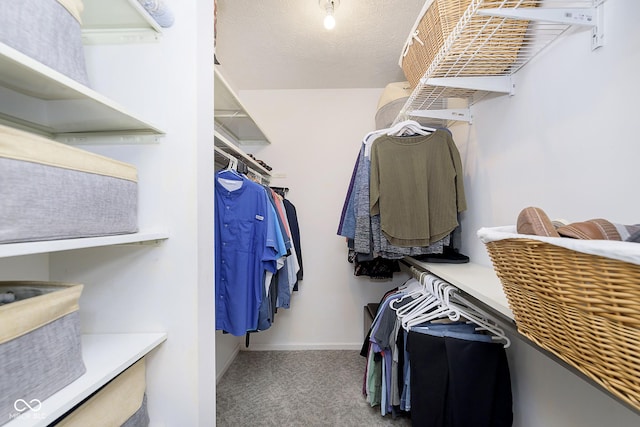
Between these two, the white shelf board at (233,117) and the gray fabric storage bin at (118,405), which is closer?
the gray fabric storage bin at (118,405)

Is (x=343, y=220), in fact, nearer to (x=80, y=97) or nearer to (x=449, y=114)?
(x=449, y=114)

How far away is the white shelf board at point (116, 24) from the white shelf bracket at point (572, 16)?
3.43 ft

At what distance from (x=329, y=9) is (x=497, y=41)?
3.03 feet

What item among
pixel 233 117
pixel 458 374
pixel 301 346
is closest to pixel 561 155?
pixel 458 374

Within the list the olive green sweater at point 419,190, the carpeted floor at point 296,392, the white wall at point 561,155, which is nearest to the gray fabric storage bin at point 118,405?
the carpeted floor at point 296,392

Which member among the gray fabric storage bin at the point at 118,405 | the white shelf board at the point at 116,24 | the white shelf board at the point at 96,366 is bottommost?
the gray fabric storage bin at the point at 118,405

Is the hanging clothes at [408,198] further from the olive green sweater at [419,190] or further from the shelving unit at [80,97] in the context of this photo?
the shelving unit at [80,97]

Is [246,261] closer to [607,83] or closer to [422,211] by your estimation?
[422,211]

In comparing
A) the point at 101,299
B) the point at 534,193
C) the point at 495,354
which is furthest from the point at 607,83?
the point at 101,299

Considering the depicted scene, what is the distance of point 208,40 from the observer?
92 centimetres

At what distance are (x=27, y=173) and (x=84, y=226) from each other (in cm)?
15

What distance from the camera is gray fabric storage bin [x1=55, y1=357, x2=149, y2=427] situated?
22.6 inches

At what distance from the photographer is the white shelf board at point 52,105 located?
0.50 m

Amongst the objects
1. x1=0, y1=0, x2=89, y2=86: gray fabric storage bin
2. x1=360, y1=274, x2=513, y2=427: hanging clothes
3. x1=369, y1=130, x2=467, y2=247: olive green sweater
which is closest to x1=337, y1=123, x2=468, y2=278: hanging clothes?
x1=369, y1=130, x2=467, y2=247: olive green sweater
